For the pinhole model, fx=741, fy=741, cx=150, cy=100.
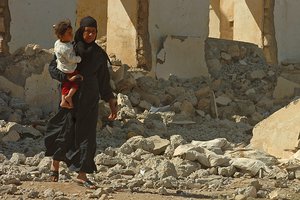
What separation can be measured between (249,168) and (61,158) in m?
2.03

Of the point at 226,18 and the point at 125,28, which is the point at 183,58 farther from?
the point at 226,18

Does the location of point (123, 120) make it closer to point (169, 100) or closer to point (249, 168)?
point (169, 100)

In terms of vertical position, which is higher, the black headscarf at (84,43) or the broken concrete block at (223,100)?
the black headscarf at (84,43)

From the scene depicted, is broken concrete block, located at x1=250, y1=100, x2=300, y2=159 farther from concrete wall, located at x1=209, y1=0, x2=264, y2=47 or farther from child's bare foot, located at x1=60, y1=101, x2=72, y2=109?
concrete wall, located at x1=209, y1=0, x2=264, y2=47

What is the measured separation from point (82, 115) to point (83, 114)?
0.04 feet

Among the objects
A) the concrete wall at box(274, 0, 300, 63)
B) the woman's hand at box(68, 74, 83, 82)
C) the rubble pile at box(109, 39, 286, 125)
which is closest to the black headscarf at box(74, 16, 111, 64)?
the woman's hand at box(68, 74, 83, 82)

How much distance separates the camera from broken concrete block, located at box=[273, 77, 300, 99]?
11.8 meters

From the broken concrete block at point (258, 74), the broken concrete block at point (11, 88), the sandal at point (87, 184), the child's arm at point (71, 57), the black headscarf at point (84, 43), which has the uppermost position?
the black headscarf at point (84, 43)

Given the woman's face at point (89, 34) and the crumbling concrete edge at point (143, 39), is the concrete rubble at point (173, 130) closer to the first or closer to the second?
the crumbling concrete edge at point (143, 39)

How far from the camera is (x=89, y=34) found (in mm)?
5746

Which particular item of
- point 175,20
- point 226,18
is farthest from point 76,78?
point 226,18

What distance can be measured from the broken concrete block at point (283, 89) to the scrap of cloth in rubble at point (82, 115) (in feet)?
20.9

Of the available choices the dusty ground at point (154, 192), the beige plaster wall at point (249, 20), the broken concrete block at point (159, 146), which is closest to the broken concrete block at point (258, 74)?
the beige plaster wall at point (249, 20)

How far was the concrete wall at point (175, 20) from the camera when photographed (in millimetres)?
11203
